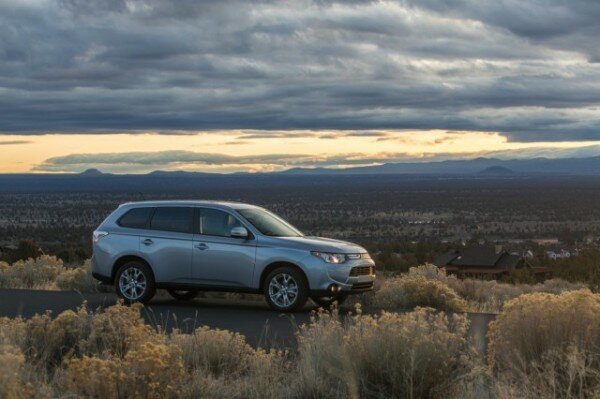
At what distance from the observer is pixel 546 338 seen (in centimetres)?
920

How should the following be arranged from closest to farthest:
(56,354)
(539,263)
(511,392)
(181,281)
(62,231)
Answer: (511,392) → (56,354) → (181,281) → (539,263) → (62,231)

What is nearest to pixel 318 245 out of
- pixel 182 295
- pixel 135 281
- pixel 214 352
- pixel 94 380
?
pixel 135 281

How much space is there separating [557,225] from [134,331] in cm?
10760

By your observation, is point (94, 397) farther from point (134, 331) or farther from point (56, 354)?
point (56, 354)

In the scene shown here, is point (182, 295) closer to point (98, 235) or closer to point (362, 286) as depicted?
Result: point (98, 235)

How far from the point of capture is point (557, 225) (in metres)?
113

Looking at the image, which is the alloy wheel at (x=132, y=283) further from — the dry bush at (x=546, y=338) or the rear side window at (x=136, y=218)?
the dry bush at (x=546, y=338)

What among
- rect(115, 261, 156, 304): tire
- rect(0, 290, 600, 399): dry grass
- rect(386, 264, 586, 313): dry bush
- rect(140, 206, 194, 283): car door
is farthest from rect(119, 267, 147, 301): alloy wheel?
rect(0, 290, 600, 399): dry grass

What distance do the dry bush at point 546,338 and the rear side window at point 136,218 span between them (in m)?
9.18

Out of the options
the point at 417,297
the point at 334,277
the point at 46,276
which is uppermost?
the point at 334,277

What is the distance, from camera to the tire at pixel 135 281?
17.2m

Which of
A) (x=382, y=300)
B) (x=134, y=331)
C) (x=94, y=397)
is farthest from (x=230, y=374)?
(x=382, y=300)

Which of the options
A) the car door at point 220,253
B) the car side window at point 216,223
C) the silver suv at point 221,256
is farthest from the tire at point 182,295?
the car side window at point 216,223

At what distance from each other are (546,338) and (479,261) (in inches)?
1565
